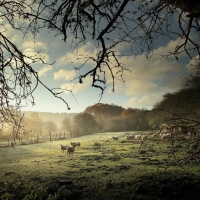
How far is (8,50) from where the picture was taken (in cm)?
250

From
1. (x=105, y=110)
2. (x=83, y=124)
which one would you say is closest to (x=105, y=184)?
(x=83, y=124)

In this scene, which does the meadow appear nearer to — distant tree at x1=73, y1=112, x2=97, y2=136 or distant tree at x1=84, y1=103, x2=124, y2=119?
distant tree at x1=73, y1=112, x2=97, y2=136

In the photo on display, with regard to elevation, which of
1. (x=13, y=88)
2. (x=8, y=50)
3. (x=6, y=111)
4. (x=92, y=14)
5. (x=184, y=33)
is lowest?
(x=6, y=111)

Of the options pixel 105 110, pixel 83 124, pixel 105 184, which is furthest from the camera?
pixel 105 110

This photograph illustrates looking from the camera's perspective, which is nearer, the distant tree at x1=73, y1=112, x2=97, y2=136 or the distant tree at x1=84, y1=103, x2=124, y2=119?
the distant tree at x1=73, y1=112, x2=97, y2=136

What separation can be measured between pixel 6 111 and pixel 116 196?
20.3 feet

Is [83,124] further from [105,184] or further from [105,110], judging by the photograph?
[105,184]

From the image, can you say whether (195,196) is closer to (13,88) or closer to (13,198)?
(13,198)

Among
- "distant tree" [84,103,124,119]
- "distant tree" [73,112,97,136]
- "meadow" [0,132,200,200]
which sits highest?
"distant tree" [84,103,124,119]

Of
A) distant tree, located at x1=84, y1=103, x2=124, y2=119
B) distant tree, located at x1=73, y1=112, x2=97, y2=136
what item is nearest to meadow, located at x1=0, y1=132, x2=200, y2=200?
distant tree, located at x1=73, y1=112, x2=97, y2=136

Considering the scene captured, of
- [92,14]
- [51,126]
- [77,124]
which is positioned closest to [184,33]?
[92,14]

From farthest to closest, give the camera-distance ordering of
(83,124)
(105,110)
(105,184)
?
(105,110) → (83,124) → (105,184)

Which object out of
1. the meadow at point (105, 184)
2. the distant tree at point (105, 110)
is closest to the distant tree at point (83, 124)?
the distant tree at point (105, 110)

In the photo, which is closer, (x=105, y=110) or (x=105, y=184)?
(x=105, y=184)
